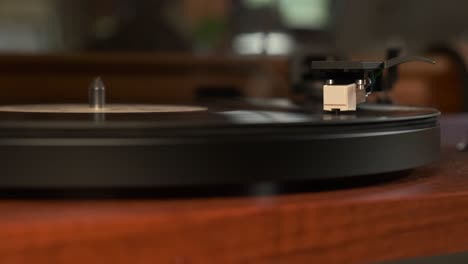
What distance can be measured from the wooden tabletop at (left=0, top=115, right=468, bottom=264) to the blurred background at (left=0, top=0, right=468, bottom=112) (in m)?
0.57

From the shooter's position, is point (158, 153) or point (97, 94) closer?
point (158, 153)

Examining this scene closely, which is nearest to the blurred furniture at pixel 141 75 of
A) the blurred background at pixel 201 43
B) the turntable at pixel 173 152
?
the blurred background at pixel 201 43

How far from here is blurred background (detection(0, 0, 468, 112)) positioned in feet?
3.76

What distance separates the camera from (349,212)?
0.40 metres

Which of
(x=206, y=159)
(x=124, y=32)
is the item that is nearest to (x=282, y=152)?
(x=206, y=159)

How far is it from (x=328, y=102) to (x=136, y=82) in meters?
0.78

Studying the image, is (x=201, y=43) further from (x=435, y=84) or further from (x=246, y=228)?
(x=246, y=228)

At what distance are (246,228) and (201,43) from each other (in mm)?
903

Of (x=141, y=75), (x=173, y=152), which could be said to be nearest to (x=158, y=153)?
(x=173, y=152)

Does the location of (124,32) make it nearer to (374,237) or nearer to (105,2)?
(105,2)

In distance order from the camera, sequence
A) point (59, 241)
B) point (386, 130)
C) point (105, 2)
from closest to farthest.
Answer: point (59, 241) < point (386, 130) < point (105, 2)

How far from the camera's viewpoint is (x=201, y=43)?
1253 mm

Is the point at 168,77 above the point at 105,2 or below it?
below

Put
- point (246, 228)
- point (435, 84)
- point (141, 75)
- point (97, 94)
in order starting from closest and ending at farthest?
1. point (246, 228)
2. point (97, 94)
3. point (141, 75)
4. point (435, 84)
